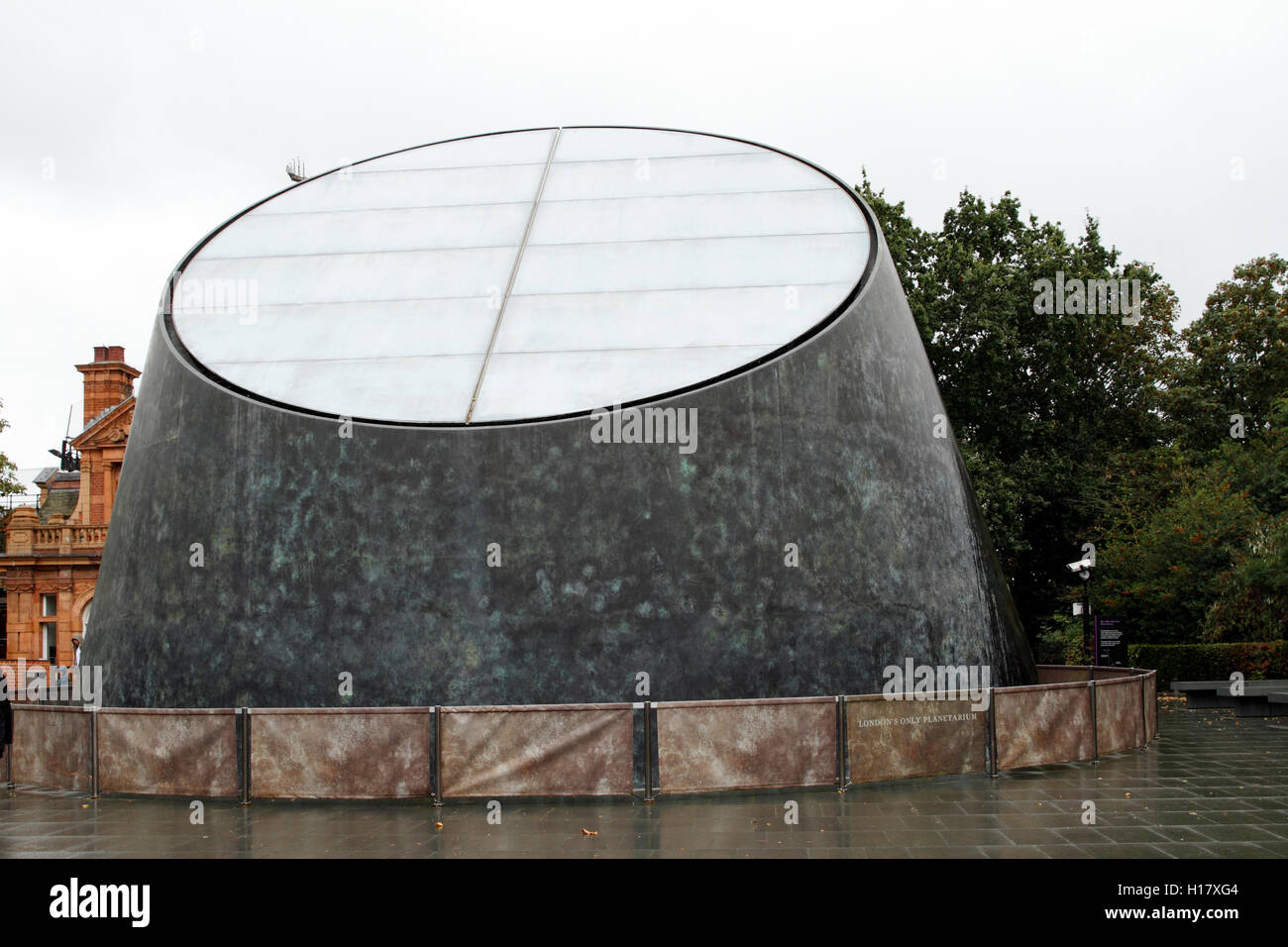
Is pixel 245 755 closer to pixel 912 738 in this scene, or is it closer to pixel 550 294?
pixel 912 738

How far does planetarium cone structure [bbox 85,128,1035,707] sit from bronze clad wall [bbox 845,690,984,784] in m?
0.62

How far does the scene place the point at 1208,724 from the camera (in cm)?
1653

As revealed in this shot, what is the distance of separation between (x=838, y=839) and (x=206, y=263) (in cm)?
1095

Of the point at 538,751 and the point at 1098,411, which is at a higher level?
the point at 1098,411

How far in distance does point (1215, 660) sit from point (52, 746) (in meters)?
22.6

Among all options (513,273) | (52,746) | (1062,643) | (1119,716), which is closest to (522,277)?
(513,273)

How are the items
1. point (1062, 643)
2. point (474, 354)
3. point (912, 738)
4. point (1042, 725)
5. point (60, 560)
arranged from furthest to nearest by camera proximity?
point (60, 560), point (1062, 643), point (474, 354), point (1042, 725), point (912, 738)

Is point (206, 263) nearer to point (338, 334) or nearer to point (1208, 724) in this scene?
point (338, 334)

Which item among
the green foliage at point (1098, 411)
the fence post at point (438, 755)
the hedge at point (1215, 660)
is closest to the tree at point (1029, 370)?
the green foliage at point (1098, 411)

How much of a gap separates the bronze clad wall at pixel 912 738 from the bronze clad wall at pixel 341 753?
3728 mm

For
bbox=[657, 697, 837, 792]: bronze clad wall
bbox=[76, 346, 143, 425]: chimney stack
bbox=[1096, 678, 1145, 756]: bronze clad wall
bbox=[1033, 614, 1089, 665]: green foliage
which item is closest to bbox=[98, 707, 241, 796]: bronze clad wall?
bbox=[657, 697, 837, 792]: bronze clad wall

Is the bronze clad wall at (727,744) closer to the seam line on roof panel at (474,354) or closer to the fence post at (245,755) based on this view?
the fence post at (245,755)

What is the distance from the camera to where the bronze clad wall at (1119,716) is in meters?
11.6

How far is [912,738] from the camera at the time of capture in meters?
9.92
